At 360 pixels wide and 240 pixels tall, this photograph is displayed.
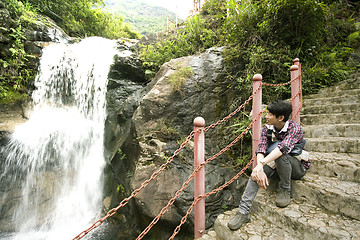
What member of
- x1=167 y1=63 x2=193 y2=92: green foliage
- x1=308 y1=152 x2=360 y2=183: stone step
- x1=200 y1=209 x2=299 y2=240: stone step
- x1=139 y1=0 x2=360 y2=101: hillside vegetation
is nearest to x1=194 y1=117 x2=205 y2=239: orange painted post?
x1=200 y1=209 x2=299 y2=240: stone step

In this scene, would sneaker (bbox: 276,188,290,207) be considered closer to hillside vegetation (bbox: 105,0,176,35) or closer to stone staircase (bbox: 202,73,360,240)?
stone staircase (bbox: 202,73,360,240)

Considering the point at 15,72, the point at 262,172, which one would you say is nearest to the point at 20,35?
the point at 15,72

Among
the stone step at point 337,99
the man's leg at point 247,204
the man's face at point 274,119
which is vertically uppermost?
the stone step at point 337,99

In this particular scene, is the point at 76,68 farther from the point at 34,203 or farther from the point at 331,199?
the point at 331,199

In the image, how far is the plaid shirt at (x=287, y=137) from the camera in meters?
1.86

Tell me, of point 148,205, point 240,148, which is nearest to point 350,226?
point 240,148

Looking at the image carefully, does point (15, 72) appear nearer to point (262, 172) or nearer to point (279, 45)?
point (262, 172)

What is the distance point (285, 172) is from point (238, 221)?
0.76 meters

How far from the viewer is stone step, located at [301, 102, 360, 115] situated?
10.9 ft

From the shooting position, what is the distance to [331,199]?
1.79 metres

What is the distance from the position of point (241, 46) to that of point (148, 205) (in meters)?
4.41

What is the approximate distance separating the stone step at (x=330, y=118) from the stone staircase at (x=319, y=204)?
431 millimetres

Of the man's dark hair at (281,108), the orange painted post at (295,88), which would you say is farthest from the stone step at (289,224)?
the orange painted post at (295,88)

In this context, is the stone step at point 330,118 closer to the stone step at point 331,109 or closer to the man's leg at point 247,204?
the stone step at point 331,109
